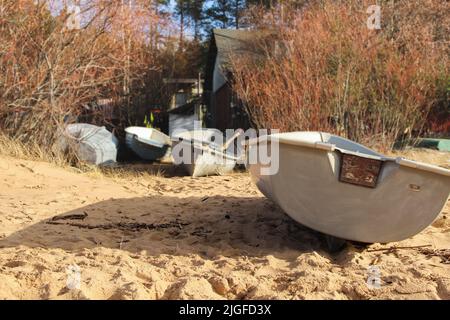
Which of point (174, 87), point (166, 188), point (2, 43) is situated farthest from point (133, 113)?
point (166, 188)

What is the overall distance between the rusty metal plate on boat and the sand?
26.4 inches

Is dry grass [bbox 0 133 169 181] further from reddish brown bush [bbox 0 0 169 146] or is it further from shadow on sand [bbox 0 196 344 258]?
shadow on sand [bbox 0 196 344 258]

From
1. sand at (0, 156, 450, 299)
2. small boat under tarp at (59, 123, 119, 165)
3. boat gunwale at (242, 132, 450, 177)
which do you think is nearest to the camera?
sand at (0, 156, 450, 299)

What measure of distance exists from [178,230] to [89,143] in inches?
267

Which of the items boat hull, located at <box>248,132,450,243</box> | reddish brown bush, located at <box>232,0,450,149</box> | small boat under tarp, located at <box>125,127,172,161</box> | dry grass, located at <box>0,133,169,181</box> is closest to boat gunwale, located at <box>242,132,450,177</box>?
boat hull, located at <box>248,132,450,243</box>

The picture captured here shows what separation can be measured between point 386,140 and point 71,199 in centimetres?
715

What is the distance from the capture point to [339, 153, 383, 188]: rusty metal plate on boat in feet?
13.3

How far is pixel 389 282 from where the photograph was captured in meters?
3.50

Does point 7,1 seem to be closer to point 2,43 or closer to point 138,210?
point 2,43

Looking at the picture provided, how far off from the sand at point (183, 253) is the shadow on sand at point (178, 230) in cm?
1

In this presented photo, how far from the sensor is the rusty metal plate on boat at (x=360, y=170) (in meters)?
4.06

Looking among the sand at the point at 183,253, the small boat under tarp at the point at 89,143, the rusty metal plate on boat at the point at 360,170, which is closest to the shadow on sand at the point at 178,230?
the sand at the point at 183,253

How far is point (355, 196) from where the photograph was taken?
4141 mm

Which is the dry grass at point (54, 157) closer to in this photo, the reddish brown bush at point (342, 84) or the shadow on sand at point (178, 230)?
the reddish brown bush at point (342, 84)
